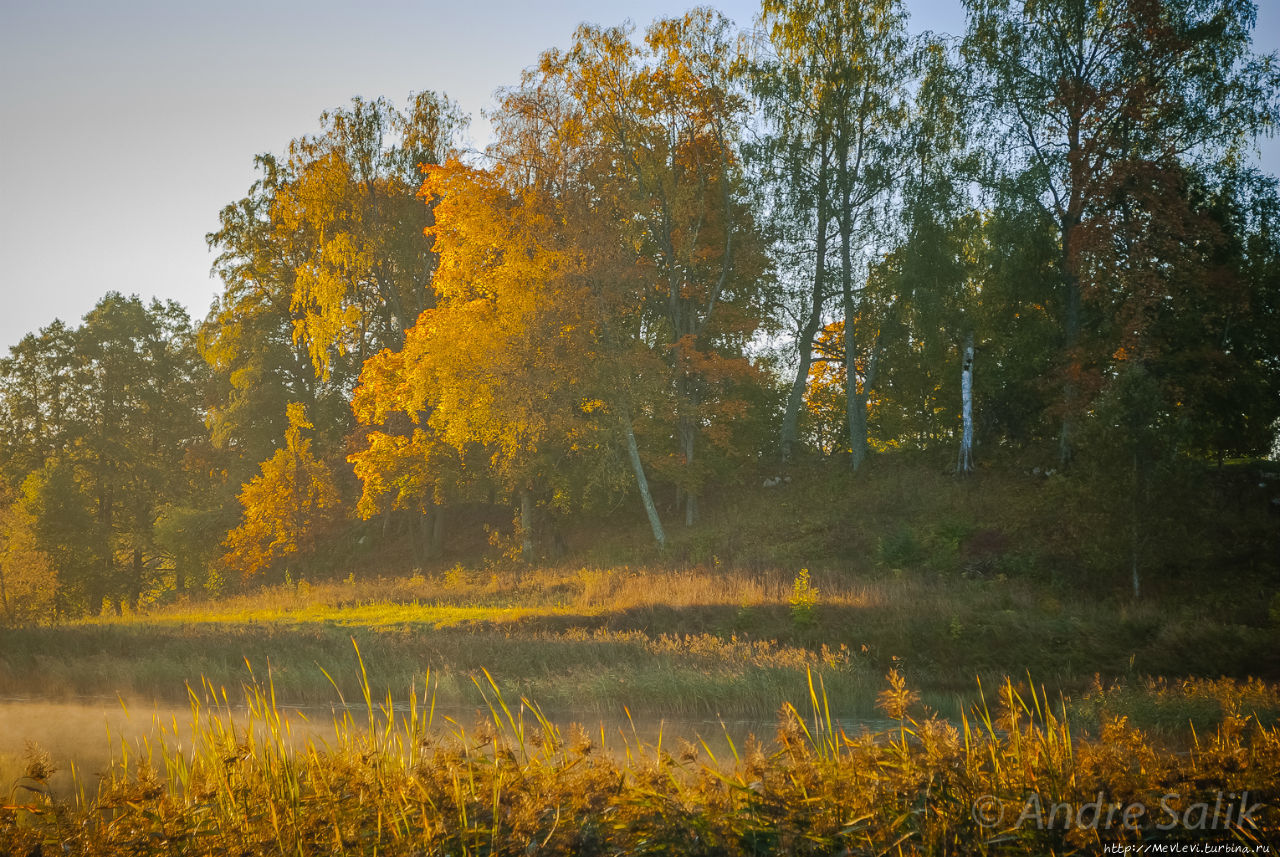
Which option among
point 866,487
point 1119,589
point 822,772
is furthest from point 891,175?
point 822,772

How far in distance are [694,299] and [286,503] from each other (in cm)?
1663

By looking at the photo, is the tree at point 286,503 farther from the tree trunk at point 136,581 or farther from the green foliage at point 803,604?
the green foliage at point 803,604

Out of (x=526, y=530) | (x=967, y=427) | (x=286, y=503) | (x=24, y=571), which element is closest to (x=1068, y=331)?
(x=967, y=427)

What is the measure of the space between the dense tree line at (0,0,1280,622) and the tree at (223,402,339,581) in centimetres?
14

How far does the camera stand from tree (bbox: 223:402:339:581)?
99.6 feet

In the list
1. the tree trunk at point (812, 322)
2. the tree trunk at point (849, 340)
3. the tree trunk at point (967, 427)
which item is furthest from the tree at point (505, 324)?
the tree trunk at point (967, 427)

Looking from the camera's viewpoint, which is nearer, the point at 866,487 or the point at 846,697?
the point at 846,697

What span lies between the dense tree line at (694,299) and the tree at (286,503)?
137 millimetres

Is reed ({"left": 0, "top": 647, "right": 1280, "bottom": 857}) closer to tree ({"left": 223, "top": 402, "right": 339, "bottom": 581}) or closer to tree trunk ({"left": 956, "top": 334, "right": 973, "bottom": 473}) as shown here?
tree trunk ({"left": 956, "top": 334, "right": 973, "bottom": 473})

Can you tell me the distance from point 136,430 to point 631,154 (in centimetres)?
2446

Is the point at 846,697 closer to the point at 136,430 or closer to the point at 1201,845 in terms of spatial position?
the point at 1201,845

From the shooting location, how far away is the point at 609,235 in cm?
2494

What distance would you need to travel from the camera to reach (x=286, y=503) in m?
30.4

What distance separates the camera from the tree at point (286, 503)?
99.6 ft
